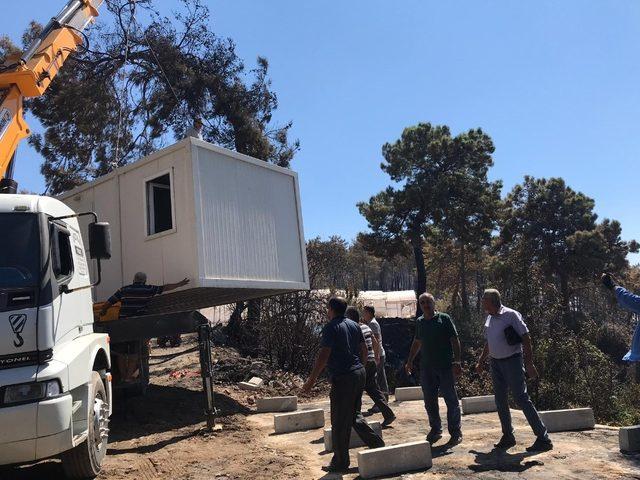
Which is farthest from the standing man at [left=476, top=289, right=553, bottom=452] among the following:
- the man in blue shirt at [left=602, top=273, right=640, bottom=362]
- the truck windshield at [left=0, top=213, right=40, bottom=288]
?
the truck windshield at [left=0, top=213, right=40, bottom=288]

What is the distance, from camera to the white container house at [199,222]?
8883mm

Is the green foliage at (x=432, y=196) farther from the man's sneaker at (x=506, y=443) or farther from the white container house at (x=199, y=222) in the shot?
the man's sneaker at (x=506, y=443)

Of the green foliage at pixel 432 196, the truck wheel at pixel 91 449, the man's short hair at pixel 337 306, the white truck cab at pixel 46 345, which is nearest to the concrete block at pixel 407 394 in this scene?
the man's short hair at pixel 337 306

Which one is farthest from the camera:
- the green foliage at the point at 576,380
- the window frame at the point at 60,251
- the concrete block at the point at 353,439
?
the green foliage at the point at 576,380

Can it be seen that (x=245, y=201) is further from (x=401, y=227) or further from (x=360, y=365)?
(x=401, y=227)

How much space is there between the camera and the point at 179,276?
886cm

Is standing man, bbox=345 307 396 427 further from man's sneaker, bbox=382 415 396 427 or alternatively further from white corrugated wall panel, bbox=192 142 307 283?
white corrugated wall panel, bbox=192 142 307 283

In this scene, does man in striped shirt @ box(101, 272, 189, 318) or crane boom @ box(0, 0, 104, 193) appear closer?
man in striped shirt @ box(101, 272, 189, 318)

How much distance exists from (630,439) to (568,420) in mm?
1377

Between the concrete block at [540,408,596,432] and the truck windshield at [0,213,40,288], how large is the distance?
6120mm

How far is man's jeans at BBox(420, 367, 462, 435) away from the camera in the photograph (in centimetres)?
657

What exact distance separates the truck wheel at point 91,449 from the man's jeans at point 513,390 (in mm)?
4189

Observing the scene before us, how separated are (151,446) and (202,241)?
306 centimetres

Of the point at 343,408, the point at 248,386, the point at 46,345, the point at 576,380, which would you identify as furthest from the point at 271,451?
the point at 576,380
